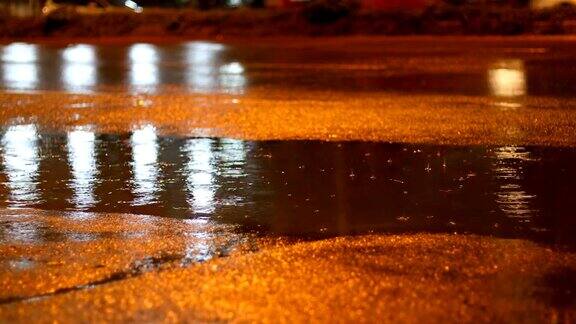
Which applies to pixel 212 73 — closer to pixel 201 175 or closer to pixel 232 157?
pixel 232 157

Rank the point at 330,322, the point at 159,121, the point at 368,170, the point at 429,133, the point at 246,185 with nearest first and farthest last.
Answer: the point at 330,322
the point at 246,185
the point at 368,170
the point at 429,133
the point at 159,121

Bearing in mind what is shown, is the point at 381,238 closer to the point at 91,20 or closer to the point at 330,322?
the point at 330,322

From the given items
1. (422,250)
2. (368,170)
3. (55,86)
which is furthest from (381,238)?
(55,86)

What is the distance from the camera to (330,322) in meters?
5.68

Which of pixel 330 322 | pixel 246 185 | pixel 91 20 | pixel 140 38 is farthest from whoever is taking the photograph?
pixel 91 20

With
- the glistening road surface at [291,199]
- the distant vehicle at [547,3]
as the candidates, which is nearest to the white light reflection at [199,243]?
the glistening road surface at [291,199]

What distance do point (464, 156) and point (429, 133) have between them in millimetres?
1651

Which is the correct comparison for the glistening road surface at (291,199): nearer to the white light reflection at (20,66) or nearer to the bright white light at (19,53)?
the white light reflection at (20,66)

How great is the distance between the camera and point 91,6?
4331cm

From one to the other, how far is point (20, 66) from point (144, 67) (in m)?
3.06

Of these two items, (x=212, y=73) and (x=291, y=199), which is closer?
(x=291, y=199)

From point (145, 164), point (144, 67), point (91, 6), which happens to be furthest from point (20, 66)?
point (91, 6)

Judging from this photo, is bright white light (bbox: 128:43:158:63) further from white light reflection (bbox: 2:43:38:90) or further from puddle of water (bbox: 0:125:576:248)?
puddle of water (bbox: 0:125:576:248)

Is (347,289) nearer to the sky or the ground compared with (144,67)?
nearer to the sky
